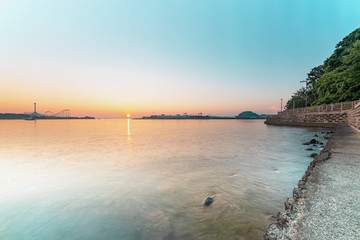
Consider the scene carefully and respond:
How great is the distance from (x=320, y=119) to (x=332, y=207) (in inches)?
1801

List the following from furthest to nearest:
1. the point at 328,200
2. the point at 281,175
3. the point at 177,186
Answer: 1. the point at 281,175
2. the point at 177,186
3. the point at 328,200

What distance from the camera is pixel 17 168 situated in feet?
38.3

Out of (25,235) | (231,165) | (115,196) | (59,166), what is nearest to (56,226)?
(25,235)

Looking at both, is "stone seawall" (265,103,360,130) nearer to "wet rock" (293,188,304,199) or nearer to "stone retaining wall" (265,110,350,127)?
"stone retaining wall" (265,110,350,127)

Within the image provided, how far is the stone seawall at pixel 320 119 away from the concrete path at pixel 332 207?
68.0ft

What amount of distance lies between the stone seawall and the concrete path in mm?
20719

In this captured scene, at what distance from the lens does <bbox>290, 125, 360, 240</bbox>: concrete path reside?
100 inches

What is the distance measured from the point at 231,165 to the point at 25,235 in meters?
9.86

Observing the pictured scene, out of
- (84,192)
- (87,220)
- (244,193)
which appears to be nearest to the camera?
(87,220)

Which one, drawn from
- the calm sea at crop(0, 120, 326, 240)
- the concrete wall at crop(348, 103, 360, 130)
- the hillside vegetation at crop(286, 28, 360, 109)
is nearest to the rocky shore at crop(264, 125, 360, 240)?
the calm sea at crop(0, 120, 326, 240)

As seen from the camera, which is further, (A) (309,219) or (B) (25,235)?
(B) (25,235)

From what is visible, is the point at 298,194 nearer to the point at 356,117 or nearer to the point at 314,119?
the point at 356,117

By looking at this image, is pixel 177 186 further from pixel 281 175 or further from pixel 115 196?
pixel 281 175

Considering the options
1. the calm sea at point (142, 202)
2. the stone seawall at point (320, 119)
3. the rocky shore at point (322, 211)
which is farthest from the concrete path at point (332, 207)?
the stone seawall at point (320, 119)
